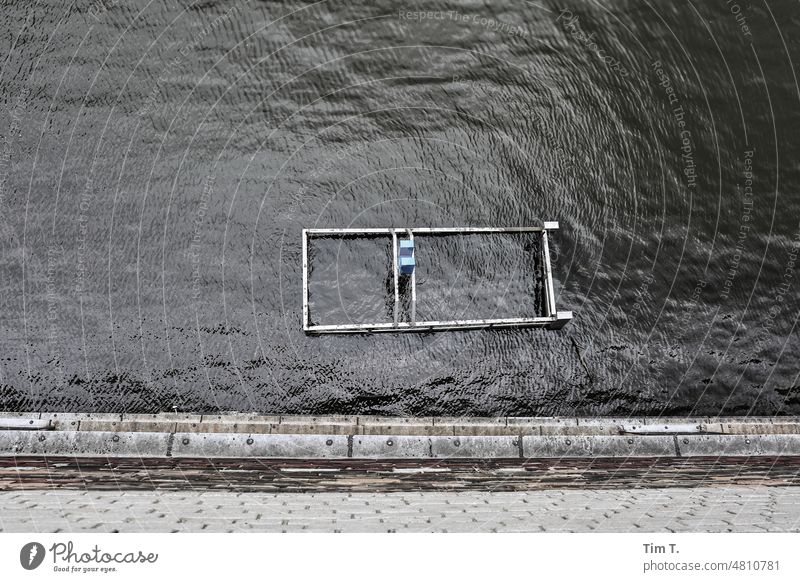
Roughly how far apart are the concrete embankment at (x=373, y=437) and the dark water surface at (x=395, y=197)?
632 mm

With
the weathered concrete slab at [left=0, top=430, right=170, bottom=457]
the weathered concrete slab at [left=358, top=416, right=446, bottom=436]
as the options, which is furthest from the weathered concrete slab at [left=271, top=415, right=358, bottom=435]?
the weathered concrete slab at [left=0, top=430, right=170, bottom=457]

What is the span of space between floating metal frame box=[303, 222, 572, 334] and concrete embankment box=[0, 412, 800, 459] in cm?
239

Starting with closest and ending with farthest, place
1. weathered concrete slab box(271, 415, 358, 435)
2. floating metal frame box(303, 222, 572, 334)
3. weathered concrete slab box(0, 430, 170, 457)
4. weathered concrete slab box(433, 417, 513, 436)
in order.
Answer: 1. weathered concrete slab box(0, 430, 170, 457)
2. weathered concrete slab box(271, 415, 358, 435)
3. weathered concrete slab box(433, 417, 513, 436)
4. floating metal frame box(303, 222, 572, 334)

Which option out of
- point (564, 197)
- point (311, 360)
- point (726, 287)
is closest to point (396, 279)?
point (311, 360)

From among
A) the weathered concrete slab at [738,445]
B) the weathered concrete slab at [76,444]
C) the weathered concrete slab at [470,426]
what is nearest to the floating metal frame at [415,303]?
the weathered concrete slab at [470,426]

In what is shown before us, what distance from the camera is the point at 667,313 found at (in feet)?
57.2

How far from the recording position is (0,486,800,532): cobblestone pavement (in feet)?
34.0

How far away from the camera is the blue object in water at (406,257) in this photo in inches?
624

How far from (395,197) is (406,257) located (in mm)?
2260

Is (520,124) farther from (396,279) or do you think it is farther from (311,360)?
(311,360)

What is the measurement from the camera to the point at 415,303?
54.8 feet

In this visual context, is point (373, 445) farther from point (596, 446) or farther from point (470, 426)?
point (596, 446)

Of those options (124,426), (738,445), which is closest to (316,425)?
(124,426)

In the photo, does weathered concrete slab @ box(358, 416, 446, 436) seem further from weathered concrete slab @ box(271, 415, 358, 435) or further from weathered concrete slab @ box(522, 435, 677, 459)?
weathered concrete slab @ box(522, 435, 677, 459)
